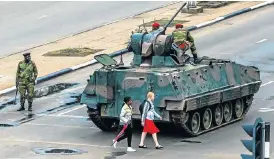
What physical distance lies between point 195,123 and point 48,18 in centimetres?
2164

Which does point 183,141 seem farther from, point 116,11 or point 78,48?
point 116,11

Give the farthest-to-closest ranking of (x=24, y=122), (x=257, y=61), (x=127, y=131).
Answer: (x=257, y=61) → (x=24, y=122) → (x=127, y=131)

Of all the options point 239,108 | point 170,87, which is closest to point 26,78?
point 170,87

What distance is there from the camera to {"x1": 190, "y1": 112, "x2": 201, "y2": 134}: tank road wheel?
23705 millimetres

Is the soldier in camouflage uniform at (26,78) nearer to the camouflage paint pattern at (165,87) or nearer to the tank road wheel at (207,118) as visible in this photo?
the camouflage paint pattern at (165,87)

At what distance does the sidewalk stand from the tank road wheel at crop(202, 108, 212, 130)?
890cm

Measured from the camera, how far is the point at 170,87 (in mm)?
23219

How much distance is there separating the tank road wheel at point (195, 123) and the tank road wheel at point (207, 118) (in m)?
0.21

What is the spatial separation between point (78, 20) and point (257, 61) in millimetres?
11507

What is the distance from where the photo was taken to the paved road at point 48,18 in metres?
39.9

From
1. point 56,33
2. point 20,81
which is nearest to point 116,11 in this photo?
point 56,33

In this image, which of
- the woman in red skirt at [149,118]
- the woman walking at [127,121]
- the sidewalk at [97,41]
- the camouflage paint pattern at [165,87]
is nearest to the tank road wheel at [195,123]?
the camouflage paint pattern at [165,87]

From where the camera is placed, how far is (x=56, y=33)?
134 feet

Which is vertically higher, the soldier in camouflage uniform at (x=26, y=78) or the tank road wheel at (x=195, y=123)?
the soldier in camouflage uniform at (x=26, y=78)
